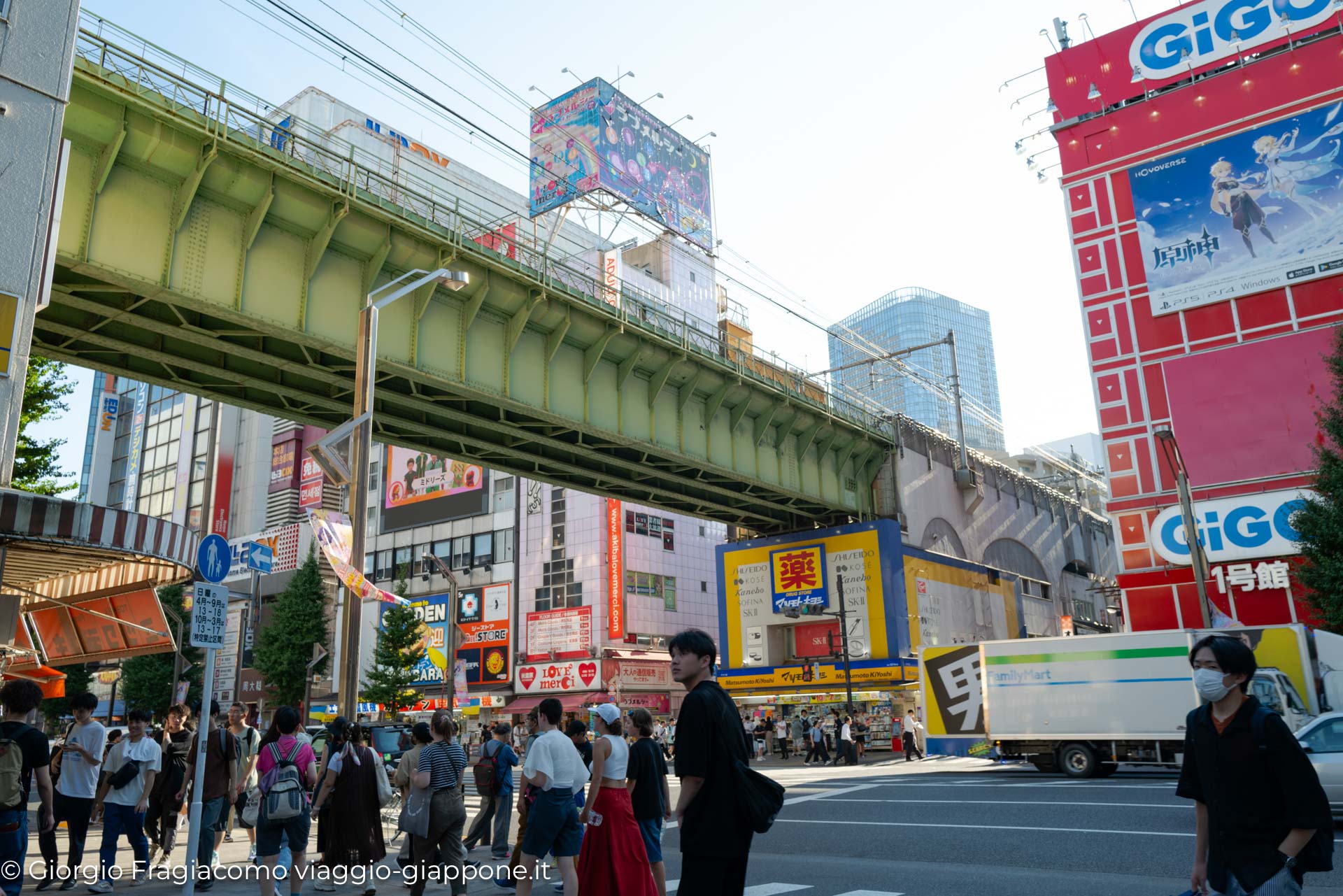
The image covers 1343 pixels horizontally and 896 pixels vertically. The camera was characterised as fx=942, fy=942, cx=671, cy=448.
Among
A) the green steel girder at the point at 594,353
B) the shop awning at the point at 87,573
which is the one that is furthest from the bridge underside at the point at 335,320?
the shop awning at the point at 87,573

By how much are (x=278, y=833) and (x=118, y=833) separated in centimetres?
310

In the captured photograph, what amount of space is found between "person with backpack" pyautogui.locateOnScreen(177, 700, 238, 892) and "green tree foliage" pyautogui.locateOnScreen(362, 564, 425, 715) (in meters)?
39.8

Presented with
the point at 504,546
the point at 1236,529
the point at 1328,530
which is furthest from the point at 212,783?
the point at 504,546

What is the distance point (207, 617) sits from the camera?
8391 mm

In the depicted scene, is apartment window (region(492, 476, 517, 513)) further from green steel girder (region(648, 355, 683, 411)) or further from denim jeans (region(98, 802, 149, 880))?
denim jeans (region(98, 802, 149, 880))

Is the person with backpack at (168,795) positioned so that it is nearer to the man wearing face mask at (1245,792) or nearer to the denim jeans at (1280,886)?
the man wearing face mask at (1245,792)

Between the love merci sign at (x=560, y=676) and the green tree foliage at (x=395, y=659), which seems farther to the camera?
the love merci sign at (x=560, y=676)

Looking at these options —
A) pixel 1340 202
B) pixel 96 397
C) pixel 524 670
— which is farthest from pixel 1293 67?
pixel 96 397

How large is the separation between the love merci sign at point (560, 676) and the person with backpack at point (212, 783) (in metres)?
40.8

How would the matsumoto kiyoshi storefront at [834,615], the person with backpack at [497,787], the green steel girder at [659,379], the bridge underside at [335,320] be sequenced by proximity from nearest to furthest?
the person with backpack at [497,787] → the bridge underside at [335,320] → the green steel girder at [659,379] → the matsumoto kiyoshi storefront at [834,615]

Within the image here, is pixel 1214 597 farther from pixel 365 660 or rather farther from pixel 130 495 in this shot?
pixel 130 495

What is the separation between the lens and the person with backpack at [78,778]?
956 centimetres

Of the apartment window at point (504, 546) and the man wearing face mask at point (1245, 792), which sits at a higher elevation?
the apartment window at point (504, 546)

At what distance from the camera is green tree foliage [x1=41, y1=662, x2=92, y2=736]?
61.8 metres
